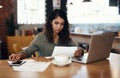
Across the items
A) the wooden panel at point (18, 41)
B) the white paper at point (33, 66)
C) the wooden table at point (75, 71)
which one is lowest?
the wooden panel at point (18, 41)

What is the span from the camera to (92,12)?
494 centimetres

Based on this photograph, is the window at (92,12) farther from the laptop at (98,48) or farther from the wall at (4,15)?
the laptop at (98,48)

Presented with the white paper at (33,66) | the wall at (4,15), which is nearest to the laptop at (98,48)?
the white paper at (33,66)

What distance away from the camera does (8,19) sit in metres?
4.68

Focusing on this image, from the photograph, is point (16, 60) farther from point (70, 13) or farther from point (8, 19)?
point (70, 13)

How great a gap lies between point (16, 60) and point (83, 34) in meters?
2.72

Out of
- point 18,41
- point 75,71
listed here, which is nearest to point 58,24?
point 75,71

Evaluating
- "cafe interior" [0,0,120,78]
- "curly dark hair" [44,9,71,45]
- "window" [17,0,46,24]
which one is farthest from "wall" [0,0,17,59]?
"curly dark hair" [44,9,71,45]

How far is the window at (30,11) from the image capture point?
487 centimetres

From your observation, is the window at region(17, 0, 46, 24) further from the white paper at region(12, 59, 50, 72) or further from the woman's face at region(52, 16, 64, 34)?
the white paper at region(12, 59, 50, 72)

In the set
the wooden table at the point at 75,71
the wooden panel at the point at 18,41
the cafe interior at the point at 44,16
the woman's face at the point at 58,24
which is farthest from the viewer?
the cafe interior at the point at 44,16

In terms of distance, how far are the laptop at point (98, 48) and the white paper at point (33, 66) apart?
0.29 meters

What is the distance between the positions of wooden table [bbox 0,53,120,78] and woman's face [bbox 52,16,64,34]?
635 millimetres

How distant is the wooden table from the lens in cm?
149
